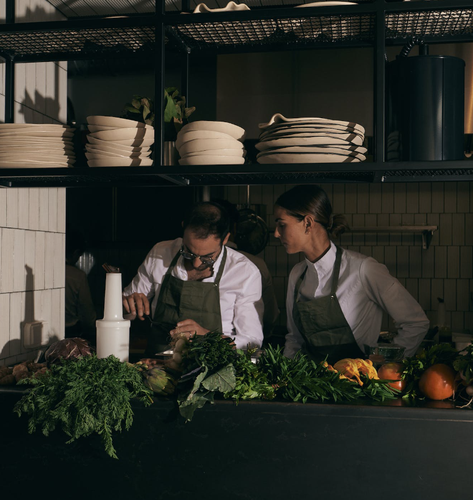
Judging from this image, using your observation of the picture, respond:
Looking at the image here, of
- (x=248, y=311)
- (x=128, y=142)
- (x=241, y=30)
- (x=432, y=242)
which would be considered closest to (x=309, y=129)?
(x=241, y=30)

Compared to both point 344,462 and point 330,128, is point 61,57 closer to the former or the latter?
point 330,128

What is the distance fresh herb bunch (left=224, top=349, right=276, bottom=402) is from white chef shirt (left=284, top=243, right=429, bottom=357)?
3.69 feet

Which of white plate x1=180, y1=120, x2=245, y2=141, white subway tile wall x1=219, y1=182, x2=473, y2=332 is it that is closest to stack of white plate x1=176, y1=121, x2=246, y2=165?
white plate x1=180, y1=120, x2=245, y2=141

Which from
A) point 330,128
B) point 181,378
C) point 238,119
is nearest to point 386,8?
point 330,128

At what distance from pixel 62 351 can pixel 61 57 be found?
4.30 feet

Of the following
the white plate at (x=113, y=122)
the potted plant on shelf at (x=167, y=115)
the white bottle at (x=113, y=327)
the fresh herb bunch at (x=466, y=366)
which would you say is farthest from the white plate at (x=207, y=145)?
the fresh herb bunch at (x=466, y=366)

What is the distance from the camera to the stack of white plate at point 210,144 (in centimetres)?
214

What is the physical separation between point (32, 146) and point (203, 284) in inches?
50.2

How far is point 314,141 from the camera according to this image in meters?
2.06

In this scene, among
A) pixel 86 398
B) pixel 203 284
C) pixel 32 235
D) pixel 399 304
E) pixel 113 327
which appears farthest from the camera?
pixel 203 284

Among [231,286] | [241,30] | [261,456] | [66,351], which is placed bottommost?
[261,456]

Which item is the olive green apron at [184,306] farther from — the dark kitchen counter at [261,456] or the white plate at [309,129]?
the white plate at [309,129]

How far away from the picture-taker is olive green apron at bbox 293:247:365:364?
311 centimetres

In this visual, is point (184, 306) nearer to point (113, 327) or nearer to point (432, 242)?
point (113, 327)
